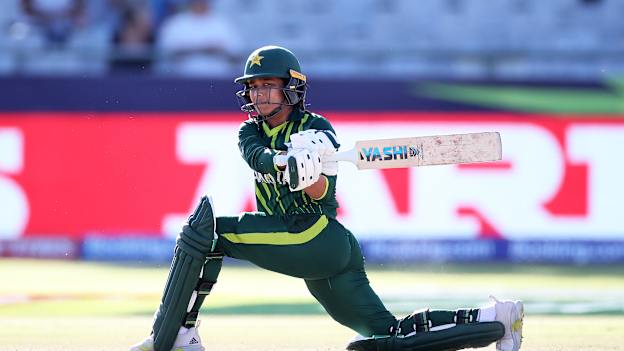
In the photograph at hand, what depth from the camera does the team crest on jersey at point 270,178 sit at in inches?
185

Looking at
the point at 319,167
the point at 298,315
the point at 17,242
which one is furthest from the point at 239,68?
the point at 319,167

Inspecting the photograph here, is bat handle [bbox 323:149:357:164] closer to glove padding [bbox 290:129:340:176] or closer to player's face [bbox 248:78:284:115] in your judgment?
glove padding [bbox 290:129:340:176]

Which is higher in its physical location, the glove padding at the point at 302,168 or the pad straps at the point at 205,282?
the glove padding at the point at 302,168

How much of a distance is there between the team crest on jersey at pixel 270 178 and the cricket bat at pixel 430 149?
1.20 feet

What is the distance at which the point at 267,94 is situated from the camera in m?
4.95

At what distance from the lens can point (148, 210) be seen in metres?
10.5

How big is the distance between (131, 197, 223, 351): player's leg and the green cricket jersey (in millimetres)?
263

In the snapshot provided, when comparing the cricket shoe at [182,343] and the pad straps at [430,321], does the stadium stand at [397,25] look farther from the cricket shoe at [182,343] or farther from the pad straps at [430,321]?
the cricket shoe at [182,343]

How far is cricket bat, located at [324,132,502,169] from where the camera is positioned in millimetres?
4922

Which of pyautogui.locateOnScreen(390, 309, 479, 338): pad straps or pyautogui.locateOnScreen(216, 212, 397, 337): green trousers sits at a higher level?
pyautogui.locateOnScreen(216, 212, 397, 337): green trousers

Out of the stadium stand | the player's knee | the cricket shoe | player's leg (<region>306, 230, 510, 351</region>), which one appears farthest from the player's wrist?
the stadium stand

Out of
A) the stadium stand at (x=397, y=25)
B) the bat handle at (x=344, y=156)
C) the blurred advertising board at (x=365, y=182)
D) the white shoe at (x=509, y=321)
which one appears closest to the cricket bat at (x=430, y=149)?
the bat handle at (x=344, y=156)

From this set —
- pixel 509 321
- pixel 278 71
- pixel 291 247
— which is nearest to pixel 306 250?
pixel 291 247

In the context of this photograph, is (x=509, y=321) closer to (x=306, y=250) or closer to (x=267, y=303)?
(x=306, y=250)
